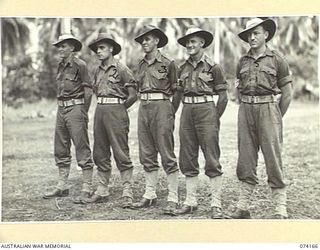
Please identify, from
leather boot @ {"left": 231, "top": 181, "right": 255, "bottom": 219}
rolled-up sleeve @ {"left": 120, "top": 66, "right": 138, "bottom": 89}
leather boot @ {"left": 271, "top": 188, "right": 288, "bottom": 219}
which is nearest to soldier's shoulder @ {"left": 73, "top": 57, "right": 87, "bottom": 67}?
rolled-up sleeve @ {"left": 120, "top": 66, "right": 138, "bottom": 89}

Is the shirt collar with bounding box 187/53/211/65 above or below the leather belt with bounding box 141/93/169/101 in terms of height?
above

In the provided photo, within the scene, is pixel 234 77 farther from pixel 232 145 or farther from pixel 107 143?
pixel 107 143

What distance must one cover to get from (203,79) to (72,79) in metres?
0.73

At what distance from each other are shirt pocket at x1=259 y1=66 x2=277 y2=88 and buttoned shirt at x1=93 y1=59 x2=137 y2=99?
69 cm

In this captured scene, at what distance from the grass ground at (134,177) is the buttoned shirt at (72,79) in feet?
0.45

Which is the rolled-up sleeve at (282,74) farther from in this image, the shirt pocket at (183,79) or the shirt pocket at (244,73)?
the shirt pocket at (183,79)

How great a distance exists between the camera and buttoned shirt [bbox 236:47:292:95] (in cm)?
351

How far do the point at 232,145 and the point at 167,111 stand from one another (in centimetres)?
40

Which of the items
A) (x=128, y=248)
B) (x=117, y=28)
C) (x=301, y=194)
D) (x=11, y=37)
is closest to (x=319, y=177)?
(x=301, y=194)

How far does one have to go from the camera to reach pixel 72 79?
3777mm

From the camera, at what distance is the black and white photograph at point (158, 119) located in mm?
3602

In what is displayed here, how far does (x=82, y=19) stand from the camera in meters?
3.73

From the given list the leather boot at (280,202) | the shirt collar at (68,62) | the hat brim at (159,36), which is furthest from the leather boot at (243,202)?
the shirt collar at (68,62)

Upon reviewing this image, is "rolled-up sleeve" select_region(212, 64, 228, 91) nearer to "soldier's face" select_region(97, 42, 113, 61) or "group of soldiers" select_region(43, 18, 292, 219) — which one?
"group of soldiers" select_region(43, 18, 292, 219)
